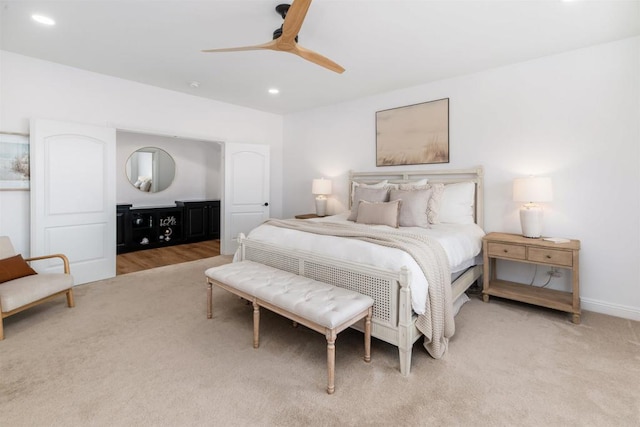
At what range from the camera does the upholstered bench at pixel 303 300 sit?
1842 mm

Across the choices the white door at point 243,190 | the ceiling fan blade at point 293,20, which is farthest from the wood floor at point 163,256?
the ceiling fan blade at point 293,20

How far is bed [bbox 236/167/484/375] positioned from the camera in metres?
2.05

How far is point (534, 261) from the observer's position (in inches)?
114

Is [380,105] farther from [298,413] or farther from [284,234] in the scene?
[298,413]

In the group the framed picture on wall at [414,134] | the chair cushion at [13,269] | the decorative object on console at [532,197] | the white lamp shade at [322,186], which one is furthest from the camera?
the white lamp shade at [322,186]

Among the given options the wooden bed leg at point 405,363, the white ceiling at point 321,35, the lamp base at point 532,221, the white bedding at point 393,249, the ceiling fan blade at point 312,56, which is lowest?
the wooden bed leg at point 405,363

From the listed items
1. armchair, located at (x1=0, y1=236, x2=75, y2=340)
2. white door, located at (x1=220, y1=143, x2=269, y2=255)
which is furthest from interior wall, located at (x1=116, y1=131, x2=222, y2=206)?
armchair, located at (x1=0, y1=236, x2=75, y2=340)

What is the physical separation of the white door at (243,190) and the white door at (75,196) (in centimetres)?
167

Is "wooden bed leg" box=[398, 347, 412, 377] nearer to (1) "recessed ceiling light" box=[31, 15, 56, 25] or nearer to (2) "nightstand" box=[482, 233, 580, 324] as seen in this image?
(2) "nightstand" box=[482, 233, 580, 324]

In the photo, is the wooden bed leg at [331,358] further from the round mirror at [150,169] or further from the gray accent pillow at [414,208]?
the round mirror at [150,169]

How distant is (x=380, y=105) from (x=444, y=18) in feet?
6.68

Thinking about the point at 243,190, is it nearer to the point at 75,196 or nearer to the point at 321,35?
the point at 75,196

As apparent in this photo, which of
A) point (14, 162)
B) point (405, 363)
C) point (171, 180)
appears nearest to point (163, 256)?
point (171, 180)

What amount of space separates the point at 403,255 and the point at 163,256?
4647 mm
